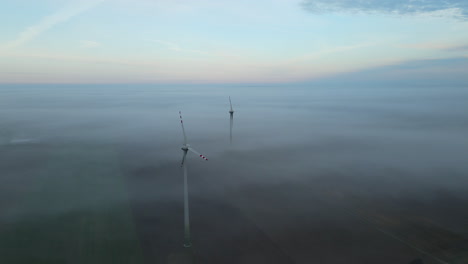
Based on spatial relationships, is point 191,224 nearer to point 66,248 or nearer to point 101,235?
point 101,235

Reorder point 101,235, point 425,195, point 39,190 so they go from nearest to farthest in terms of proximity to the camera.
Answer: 1. point 101,235
2. point 425,195
3. point 39,190

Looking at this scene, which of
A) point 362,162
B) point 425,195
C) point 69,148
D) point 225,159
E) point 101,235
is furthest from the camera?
point 69,148

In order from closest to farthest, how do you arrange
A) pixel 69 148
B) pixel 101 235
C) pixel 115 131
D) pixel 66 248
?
1. pixel 66 248
2. pixel 101 235
3. pixel 69 148
4. pixel 115 131

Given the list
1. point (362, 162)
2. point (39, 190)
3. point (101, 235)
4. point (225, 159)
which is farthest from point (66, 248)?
point (362, 162)

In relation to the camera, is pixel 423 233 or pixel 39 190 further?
pixel 39 190

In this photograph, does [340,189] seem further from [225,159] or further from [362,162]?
[225,159]

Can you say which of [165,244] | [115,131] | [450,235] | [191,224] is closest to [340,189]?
[450,235]
